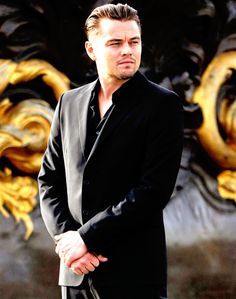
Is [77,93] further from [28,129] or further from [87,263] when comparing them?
[28,129]

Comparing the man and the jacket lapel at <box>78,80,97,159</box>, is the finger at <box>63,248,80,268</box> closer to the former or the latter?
the man

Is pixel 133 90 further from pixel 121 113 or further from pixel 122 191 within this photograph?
pixel 122 191

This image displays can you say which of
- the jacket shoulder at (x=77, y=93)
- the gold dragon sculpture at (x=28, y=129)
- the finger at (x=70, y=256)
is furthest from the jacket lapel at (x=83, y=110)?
the gold dragon sculpture at (x=28, y=129)

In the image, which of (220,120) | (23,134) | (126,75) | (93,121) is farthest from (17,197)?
(126,75)

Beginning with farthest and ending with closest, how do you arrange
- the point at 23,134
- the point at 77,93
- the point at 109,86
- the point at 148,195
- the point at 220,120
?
the point at 220,120
the point at 23,134
the point at 77,93
the point at 109,86
the point at 148,195

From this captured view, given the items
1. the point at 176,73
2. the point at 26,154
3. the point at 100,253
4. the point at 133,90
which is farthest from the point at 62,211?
the point at 176,73

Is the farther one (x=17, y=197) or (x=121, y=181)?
(x=17, y=197)

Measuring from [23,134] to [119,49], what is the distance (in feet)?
5.33

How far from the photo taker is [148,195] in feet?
7.98

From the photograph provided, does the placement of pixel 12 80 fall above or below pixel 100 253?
below

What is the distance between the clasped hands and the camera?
2447mm

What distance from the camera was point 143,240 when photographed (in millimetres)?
2475

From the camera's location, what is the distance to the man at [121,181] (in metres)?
2.45

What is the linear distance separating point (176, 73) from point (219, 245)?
706 millimetres
